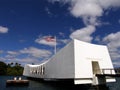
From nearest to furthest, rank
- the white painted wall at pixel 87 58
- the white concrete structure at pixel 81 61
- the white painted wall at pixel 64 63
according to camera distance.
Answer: the white concrete structure at pixel 81 61, the white painted wall at pixel 87 58, the white painted wall at pixel 64 63

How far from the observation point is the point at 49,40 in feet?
118

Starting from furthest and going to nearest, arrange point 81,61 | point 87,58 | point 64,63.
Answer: point 64,63 → point 87,58 → point 81,61

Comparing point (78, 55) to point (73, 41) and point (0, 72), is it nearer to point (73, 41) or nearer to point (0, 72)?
point (73, 41)

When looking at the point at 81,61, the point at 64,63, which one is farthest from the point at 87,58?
the point at 64,63

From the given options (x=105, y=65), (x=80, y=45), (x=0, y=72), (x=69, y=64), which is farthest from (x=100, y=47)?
(x=0, y=72)

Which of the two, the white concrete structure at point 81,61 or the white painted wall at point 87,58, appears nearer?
the white concrete structure at point 81,61

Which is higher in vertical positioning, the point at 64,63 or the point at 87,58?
the point at 87,58

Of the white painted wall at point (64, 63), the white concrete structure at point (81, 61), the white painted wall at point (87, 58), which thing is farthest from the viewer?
the white painted wall at point (64, 63)

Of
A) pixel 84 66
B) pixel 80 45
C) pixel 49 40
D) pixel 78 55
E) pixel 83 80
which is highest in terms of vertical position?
pixel 49 40

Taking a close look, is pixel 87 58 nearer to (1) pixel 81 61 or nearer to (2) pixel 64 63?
(1) pixel 81 61

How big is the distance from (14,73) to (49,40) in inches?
4148

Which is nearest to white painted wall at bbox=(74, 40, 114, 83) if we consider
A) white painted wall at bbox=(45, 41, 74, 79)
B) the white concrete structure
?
the white concrete structure

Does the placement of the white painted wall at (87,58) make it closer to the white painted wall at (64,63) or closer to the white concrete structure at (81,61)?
the white concrete structure at (81,61)

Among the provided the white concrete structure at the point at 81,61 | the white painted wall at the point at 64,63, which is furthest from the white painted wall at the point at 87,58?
the white painted wall at the point at 64,63
